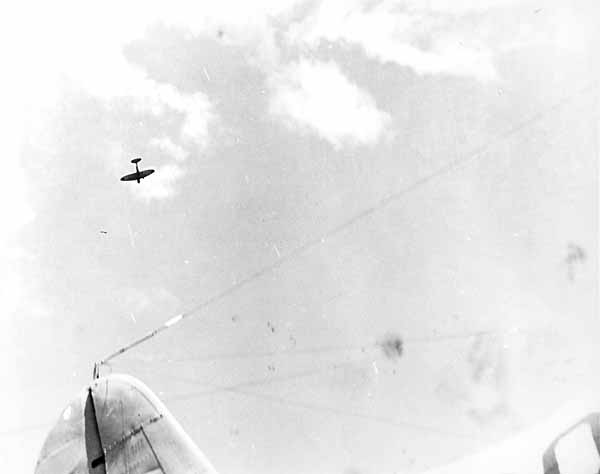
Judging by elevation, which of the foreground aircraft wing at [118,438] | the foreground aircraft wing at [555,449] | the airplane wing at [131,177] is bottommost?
the foreground aircraft wing at [555,449]

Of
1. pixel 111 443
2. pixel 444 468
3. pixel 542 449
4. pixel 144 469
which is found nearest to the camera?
pixel 144 469

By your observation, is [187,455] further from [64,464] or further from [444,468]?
[444,468]

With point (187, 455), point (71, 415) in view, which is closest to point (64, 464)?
point (71, 415)

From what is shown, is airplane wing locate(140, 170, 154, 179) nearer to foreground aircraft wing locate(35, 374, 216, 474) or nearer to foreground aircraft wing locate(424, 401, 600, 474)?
foreground aircraft wing locate(35, 374, 216, 474)

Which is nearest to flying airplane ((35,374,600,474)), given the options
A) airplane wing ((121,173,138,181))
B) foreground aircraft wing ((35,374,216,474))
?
foreground aircraft wing ((35,374,216,474))

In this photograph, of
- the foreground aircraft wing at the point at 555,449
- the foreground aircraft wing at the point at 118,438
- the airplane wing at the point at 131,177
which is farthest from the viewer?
the airplane wing at the point at 131,177

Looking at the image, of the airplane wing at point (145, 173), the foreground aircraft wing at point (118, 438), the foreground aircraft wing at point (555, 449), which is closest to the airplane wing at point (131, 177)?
the airplane wing at point (145, 173)

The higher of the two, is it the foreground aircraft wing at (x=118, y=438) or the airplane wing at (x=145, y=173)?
the airplane wing at (x=145, y=173)

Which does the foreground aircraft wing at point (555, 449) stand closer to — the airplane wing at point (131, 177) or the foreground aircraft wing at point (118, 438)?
the foreground aircraft wing at point (118, 438)
